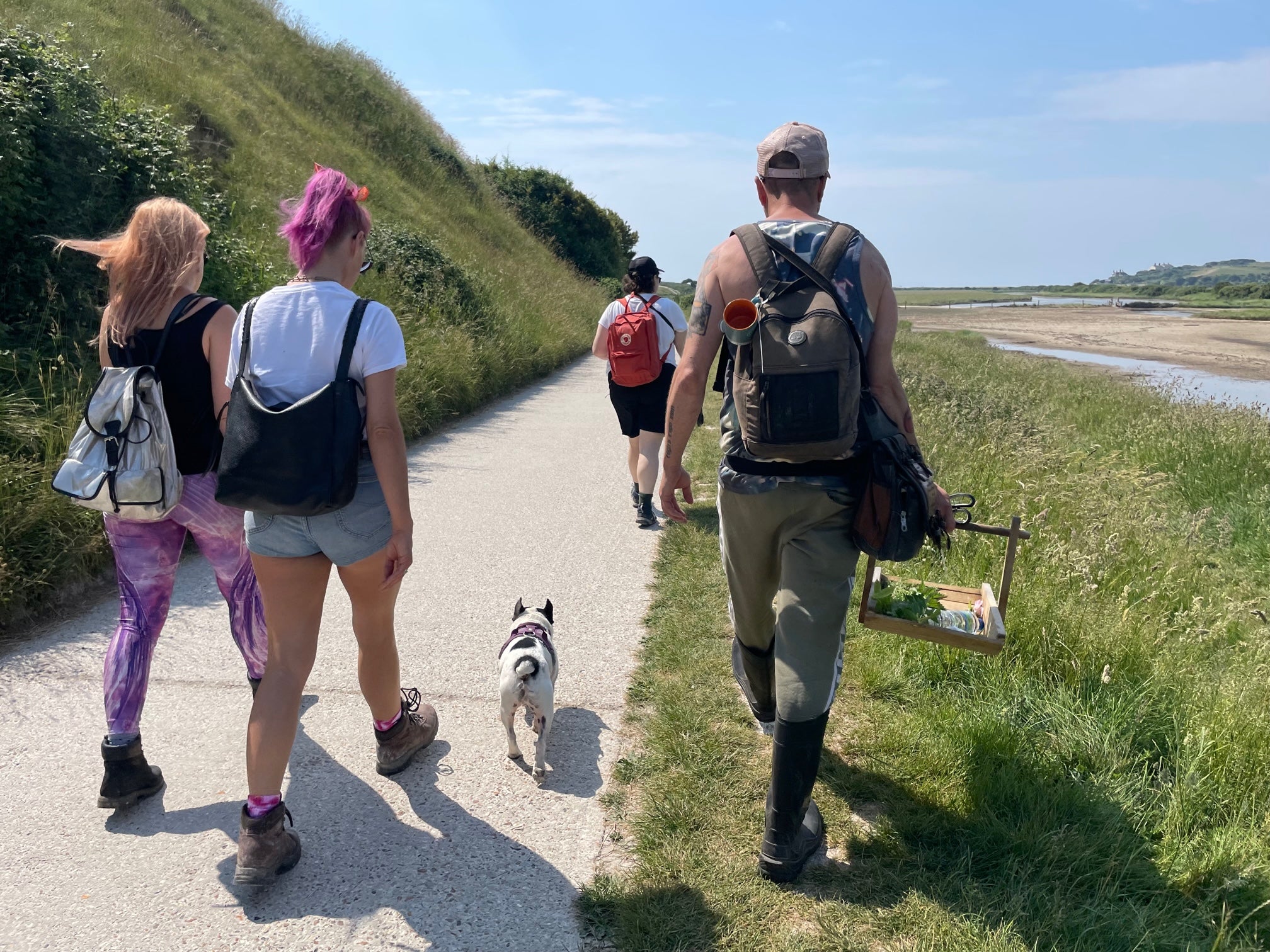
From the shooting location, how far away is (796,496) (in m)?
2.56

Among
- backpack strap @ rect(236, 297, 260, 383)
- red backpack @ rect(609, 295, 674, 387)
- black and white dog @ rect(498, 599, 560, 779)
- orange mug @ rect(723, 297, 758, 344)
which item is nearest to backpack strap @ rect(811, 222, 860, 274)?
orange mug @ rect(723, 297, 758, 344)

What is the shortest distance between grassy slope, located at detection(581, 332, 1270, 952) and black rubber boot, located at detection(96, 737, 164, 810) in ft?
5.36

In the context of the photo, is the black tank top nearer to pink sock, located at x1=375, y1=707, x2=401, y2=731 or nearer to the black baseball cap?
pink sock, located at x1=375, y1=707, x2=401, y2=731

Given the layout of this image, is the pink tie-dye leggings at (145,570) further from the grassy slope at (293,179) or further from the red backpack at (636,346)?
the red backpack at (636,346)

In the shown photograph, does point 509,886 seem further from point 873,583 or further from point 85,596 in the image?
point 85,596

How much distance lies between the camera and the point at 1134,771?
10.5 feet

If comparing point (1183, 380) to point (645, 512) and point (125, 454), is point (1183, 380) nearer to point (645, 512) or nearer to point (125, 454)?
point (645, 512)

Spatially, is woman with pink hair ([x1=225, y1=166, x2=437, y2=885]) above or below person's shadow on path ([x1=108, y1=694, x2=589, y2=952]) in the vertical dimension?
above

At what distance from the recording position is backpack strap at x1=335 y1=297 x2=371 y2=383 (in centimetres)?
241

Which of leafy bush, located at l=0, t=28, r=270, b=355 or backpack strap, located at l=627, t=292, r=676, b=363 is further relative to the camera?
leafy bush, located at l=0, t=28, r=270, b=355

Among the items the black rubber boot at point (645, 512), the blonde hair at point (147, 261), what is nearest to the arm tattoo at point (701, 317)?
the blonde hair at point (147, 261)

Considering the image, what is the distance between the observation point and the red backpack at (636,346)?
233 inches

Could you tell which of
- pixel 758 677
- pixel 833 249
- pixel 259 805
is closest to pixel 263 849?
pixel 259 805

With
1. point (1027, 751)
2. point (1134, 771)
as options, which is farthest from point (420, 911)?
point (1134, 771)
